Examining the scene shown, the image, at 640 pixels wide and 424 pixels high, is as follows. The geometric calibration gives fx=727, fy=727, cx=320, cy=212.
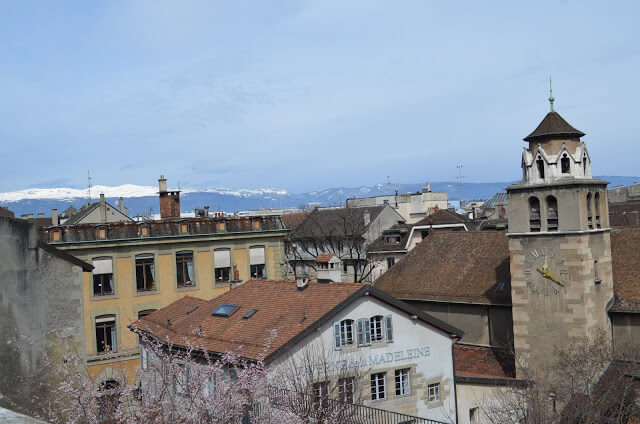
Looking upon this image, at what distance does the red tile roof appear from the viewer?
35188 mm

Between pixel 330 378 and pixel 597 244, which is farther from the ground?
pixel 597 244

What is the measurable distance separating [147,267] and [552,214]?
24014 millimetres

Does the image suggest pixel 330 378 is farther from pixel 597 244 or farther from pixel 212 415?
pixel 597 244

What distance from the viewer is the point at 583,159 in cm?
3275

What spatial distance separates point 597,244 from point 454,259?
1090 cm

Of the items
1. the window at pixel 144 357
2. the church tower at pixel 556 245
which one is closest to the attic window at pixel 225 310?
the window at pixel 144 357

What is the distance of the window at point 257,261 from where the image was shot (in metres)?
47.6

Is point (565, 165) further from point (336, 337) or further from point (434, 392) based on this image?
point (336, 337)

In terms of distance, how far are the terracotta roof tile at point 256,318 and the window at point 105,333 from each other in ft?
31.9

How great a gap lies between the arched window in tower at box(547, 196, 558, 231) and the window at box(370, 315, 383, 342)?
9.98m

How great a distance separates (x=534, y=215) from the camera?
33.2 m

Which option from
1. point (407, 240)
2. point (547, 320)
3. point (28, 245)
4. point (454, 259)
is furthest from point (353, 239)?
point (28, 245)

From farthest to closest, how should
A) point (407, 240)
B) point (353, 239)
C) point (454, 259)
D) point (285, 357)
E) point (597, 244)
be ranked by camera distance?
1. point (353, 239)
2. point (407, 240)
3. point (454, 259)
4. point (597, 244)
5. point (285, 357)

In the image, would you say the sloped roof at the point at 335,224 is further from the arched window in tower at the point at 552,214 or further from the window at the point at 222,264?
the arched window in tower at the point at 552,214
